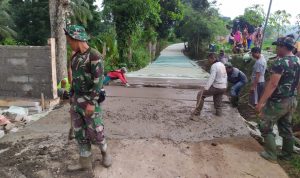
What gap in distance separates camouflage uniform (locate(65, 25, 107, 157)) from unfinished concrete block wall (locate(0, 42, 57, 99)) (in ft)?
12.1

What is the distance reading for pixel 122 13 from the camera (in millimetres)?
17328

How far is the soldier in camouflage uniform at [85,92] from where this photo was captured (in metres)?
3.42

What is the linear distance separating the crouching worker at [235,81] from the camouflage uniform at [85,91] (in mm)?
4305

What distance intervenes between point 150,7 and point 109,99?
11.0 meters

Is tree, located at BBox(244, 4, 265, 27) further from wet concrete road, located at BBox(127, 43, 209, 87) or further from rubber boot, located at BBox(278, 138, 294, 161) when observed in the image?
rubber boot, located at BBox(278, 138, 294, 161)

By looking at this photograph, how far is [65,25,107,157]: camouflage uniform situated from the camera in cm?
342

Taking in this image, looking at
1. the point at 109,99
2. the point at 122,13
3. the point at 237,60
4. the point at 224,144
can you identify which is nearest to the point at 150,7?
the point at 122,13

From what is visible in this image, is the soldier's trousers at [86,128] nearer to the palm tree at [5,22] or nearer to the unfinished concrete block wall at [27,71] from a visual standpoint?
the unfinished concrete block wall at [27,71]

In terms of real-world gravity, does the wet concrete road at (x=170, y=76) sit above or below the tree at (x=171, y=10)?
below

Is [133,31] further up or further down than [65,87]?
further up

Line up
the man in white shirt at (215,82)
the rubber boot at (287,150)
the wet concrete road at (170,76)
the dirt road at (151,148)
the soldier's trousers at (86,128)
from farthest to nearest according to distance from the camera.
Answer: the wet concrete road at (170,76) < the man in white shirt at (215,82) < the rubber boot at (287,150) < the dirt road at (151,148) < the soldier's trousers at (86,128)

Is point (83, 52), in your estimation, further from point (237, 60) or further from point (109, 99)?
point (237, 60)

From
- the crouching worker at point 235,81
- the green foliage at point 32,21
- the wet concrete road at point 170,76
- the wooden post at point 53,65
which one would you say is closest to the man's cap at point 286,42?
the crouching worker at point 235,81

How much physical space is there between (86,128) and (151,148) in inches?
47.0
